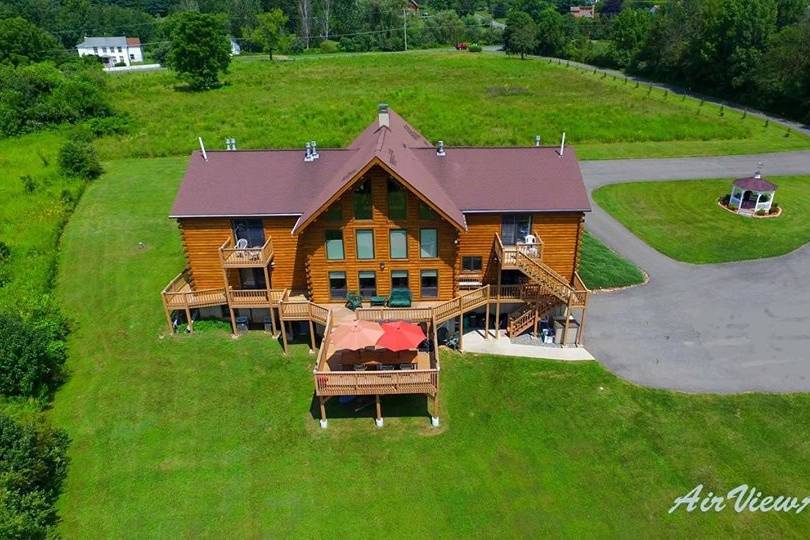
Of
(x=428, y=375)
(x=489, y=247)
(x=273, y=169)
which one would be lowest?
(x=428, y=375)

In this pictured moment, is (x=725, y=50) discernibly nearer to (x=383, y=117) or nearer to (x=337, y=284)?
(x=383, y=117)

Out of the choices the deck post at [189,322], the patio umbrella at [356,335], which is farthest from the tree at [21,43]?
the patio umbrella at [356,335]

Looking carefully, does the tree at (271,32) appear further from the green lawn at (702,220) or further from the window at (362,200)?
the window at (362,200)

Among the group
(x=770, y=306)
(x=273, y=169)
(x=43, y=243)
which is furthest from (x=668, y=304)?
(x=43, y=243)

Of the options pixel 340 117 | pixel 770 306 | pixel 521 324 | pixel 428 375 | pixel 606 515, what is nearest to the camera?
pixel 606 515

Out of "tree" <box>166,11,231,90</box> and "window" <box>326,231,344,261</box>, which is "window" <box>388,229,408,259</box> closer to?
"window" <box>326,231,344,261</box>

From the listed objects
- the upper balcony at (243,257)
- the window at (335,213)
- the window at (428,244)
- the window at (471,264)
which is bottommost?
the window at (471,264)

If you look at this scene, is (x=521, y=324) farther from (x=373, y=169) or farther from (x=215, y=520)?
(x=215, y=520)
